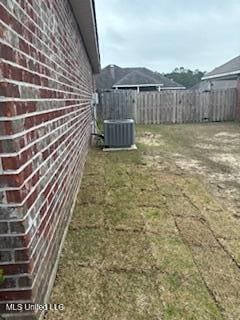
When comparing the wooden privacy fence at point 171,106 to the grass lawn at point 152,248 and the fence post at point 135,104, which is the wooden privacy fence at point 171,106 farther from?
the grass lawn at point 152,248

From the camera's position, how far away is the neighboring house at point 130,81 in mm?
27562

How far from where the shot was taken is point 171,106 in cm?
1636

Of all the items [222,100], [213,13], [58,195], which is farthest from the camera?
[213,13]

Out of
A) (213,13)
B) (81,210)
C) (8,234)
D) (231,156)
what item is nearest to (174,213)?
(81,210)

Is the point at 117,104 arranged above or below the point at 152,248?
above

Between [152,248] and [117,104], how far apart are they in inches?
527

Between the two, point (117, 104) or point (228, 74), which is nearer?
point (117, 104)

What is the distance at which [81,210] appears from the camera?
413 cm

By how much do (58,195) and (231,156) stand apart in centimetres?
610

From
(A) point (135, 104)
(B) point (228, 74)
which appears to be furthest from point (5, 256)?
(B) point (228, 74)

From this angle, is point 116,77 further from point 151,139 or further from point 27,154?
point 27,154

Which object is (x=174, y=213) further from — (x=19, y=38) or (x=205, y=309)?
(x=19, y=38)

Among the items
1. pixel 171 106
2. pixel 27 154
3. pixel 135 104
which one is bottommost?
pixel 171 106

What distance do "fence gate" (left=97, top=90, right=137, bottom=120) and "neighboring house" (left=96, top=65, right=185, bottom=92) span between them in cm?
1121
